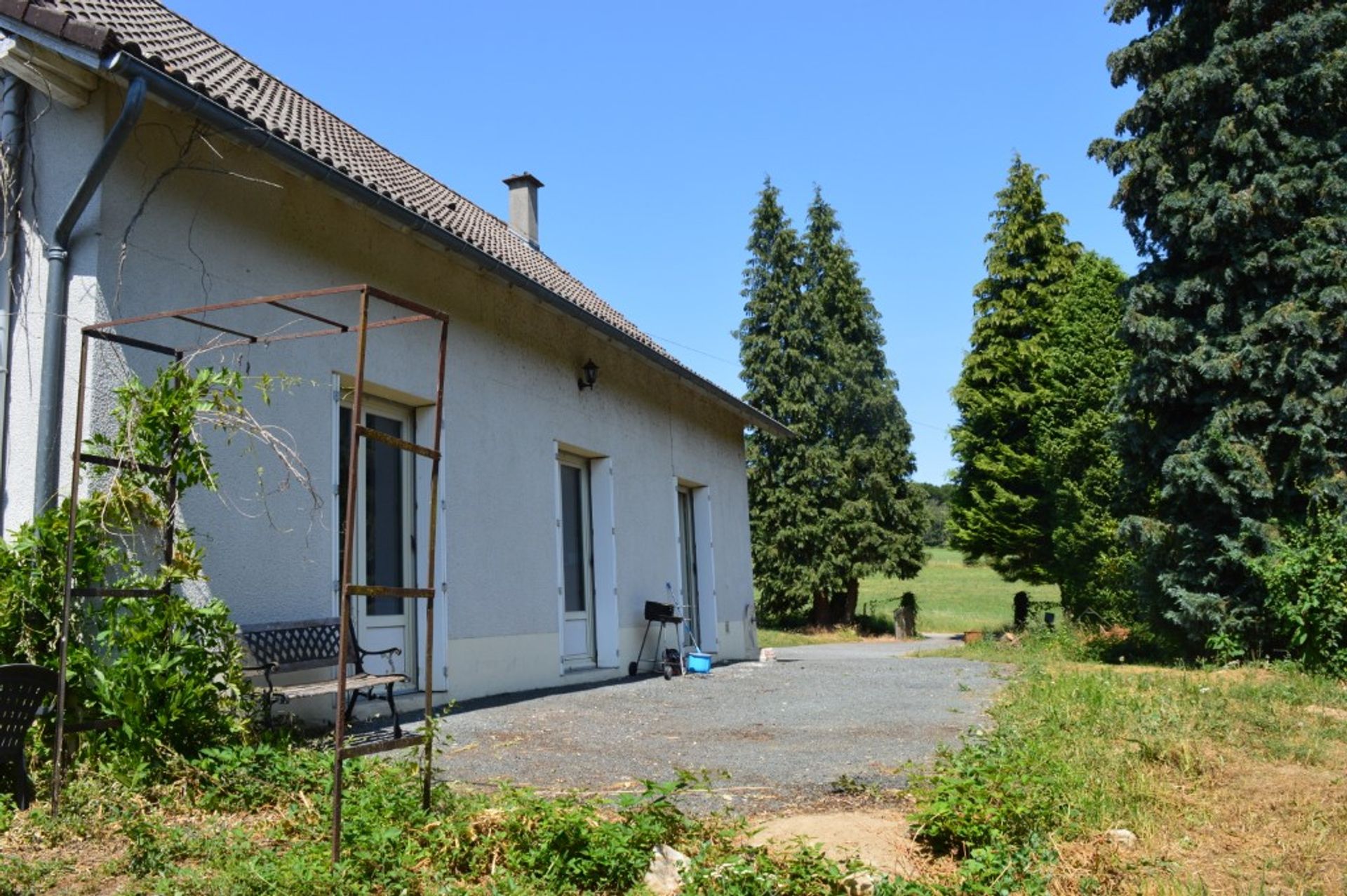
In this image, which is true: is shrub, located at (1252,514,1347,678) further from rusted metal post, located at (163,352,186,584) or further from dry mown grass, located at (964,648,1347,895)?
rusted metal post, located at (163,352,186,584)

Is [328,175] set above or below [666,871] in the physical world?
above

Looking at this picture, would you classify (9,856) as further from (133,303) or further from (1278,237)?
(1278,237)

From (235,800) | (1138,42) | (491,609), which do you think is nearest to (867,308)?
(1138,42)

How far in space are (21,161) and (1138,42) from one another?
12237 millimetres

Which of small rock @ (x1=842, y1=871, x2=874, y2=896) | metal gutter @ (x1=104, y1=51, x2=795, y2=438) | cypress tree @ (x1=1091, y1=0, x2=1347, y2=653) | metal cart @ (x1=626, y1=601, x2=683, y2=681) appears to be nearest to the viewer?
small rock @ (x1=842, y1=871, x2=874, y2=896)

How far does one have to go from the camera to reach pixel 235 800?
4609 mm

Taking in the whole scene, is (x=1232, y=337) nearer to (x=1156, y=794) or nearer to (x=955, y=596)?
(x=1156, y=794)

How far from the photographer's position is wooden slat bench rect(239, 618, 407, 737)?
5855 millimetres

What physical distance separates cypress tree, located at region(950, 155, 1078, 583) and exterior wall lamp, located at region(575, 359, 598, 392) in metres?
14.1

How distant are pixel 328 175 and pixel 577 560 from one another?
5667mm

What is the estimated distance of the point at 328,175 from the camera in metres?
6.57

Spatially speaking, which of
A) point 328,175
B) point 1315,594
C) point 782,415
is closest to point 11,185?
point 328,175

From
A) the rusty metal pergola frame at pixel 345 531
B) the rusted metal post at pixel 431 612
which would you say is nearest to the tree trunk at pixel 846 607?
the rusty metal pergola frame at pixel 345 531

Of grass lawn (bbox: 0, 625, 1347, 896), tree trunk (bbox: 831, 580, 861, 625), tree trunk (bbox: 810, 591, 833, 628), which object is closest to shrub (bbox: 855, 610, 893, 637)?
tree trunk (bbox: 831, 580, 861, 625)
